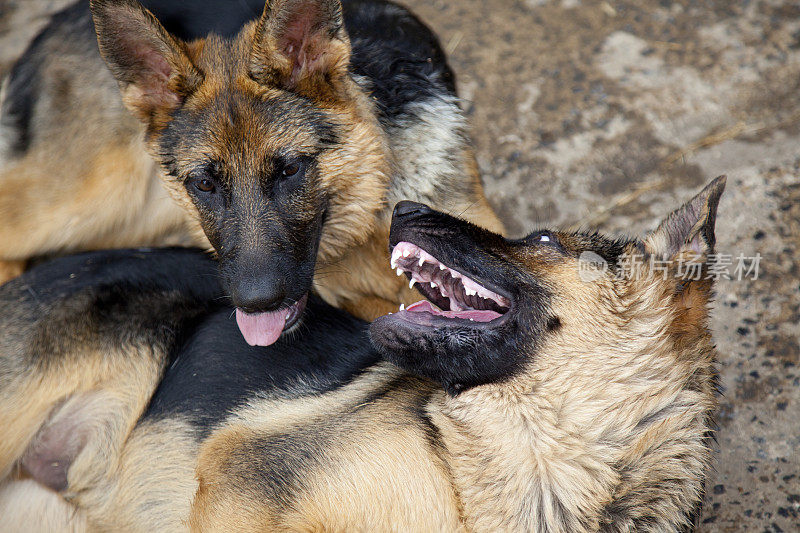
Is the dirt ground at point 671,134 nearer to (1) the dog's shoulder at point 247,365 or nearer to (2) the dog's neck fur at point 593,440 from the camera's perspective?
(2) the dog's neck fur at point 593,440

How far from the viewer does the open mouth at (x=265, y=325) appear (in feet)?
10.6

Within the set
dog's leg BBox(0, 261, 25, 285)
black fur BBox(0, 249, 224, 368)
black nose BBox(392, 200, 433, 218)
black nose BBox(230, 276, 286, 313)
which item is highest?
black nose BBox(392, 200, 433, 218)

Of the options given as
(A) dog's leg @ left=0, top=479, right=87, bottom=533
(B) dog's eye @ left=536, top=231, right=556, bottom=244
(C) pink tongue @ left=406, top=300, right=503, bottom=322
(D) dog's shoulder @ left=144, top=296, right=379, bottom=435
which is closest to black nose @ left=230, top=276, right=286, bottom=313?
(D) dog's shoulder @ left=144, top=296, right=379, bottom=435

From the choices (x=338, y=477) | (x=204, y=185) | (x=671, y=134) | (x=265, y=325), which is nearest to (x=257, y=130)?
(x=204, y=185)

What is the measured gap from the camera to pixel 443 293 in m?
3.20

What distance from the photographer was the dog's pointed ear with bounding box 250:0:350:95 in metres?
3.03

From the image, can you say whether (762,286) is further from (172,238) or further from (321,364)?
(172,238)

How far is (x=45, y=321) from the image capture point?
3307mm

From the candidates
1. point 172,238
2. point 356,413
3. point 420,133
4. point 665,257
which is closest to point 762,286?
point 665,257

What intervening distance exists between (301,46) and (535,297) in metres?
1.49

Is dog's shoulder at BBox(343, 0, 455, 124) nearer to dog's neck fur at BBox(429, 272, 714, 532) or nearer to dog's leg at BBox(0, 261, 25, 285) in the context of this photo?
dog's neck fur at BBox(429, 272, 714, 532)

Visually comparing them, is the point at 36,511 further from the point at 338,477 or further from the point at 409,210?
the point at 409,210

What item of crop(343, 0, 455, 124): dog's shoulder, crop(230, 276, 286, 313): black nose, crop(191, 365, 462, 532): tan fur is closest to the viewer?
crop(191, 365, 462, 532): tan fur

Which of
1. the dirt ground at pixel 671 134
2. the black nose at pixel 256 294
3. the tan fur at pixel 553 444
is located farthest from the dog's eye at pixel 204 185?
the dirt ground at pixel 671 134
